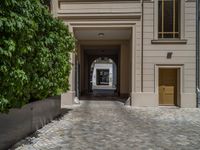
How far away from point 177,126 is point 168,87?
7107 millimetres

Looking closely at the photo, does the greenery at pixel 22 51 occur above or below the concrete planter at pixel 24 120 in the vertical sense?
above

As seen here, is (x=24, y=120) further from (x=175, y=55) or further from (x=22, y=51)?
(x=175, y=55)

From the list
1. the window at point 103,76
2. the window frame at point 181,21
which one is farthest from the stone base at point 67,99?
the window at point 103,76

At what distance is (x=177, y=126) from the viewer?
36.1 ft

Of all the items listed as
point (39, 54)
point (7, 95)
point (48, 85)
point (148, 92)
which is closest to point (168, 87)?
point (148, 92)

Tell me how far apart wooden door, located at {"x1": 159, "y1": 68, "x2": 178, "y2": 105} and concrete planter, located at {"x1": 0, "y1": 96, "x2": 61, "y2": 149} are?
7.63 metres

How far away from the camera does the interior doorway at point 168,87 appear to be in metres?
17.9

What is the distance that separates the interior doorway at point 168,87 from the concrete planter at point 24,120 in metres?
7.63

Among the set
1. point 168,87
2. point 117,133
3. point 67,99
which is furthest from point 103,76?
point 117,133

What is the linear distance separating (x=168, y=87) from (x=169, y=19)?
3.59 meters

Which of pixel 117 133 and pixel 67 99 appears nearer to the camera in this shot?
pixel 117 133

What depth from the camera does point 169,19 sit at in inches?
701

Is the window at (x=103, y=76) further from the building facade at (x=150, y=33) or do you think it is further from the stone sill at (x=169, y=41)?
the stone sill at (x=169, y=41)

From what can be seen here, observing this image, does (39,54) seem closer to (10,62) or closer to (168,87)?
(10,62)
